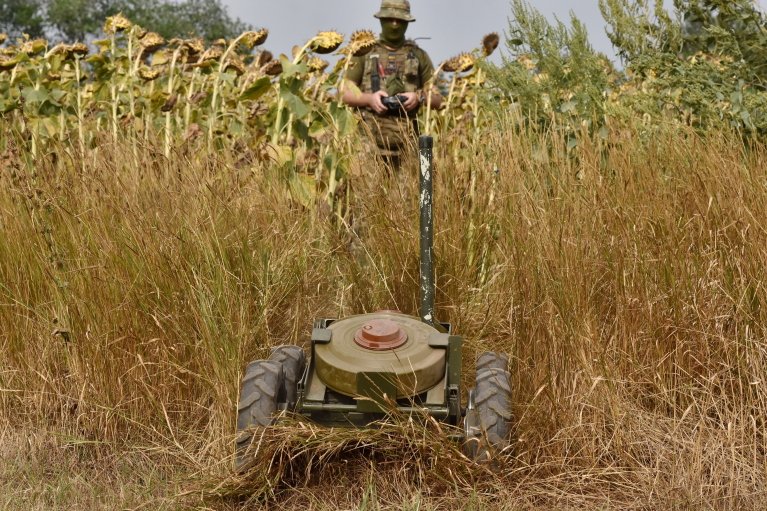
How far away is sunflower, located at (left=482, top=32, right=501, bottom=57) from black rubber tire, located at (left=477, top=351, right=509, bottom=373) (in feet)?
9.33

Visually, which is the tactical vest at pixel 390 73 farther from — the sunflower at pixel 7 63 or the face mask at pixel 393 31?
the sunflower at pixel 7 63

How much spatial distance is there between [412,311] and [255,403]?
112 centimetres

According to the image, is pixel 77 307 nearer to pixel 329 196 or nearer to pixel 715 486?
pixel 329 196

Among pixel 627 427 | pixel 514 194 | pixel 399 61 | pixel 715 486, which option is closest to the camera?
pixel 715 486

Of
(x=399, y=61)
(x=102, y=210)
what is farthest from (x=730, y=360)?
(x=399, y=61)

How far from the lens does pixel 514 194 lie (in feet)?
13.6

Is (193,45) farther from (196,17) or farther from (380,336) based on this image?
(196,17)

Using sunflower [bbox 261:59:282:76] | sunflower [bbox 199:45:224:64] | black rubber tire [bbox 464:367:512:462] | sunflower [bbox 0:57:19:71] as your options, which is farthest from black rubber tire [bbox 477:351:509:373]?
sunflower [bbox 0:57:19:71]

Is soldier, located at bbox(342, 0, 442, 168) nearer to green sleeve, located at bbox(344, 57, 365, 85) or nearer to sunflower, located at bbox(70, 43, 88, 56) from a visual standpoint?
green sleeve, located at bbox(344, 57, 365, 85)

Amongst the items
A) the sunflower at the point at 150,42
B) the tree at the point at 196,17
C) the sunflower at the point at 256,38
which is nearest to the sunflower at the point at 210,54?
the sunflower at the point at 150,42

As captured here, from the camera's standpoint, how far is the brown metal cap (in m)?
3.51

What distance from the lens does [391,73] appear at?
6.30 meters

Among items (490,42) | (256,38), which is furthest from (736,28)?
(256,38)

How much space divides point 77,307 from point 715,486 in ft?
8.20
